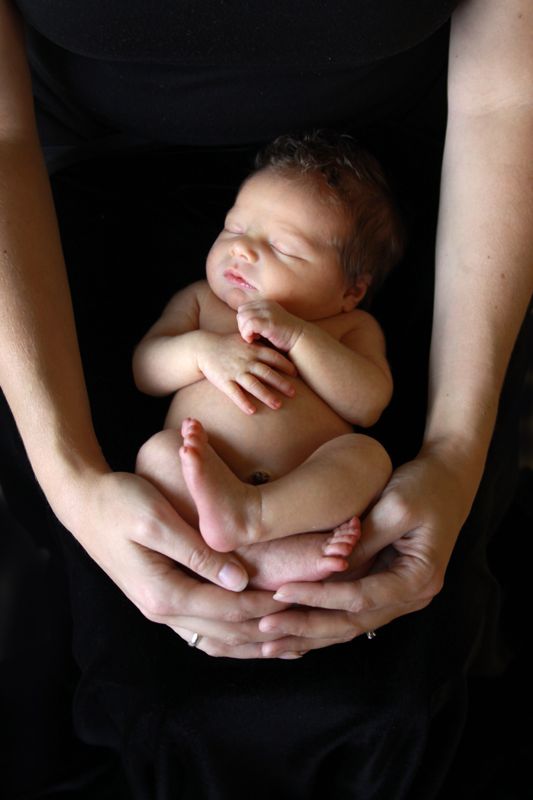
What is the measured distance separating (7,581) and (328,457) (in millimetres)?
719

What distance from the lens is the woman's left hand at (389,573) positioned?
2.84 ft

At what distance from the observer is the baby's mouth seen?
105 centimetres

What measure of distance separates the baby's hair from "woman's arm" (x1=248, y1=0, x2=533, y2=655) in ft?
0.28

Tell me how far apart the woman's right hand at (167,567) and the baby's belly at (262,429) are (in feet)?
0.39

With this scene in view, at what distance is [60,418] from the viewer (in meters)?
0.94

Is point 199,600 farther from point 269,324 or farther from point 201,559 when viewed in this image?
point 269,324

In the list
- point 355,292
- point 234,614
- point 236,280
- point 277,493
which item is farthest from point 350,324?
point 234,614

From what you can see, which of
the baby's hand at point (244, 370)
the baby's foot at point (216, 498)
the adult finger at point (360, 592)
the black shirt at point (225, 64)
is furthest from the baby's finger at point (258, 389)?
the black shirt at point (225, 64)

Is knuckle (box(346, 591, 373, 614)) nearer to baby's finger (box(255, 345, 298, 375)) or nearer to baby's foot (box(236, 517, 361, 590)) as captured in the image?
baby's foot (box(236, 517, 361, 590))

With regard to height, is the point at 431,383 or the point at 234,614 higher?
the point at 431,383

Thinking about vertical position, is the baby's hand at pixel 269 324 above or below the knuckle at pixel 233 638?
above

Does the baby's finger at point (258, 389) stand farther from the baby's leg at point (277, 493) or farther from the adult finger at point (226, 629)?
the adult finger at point (226, 629)

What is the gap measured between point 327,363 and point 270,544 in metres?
0.24

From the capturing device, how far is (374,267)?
3.74 feet
